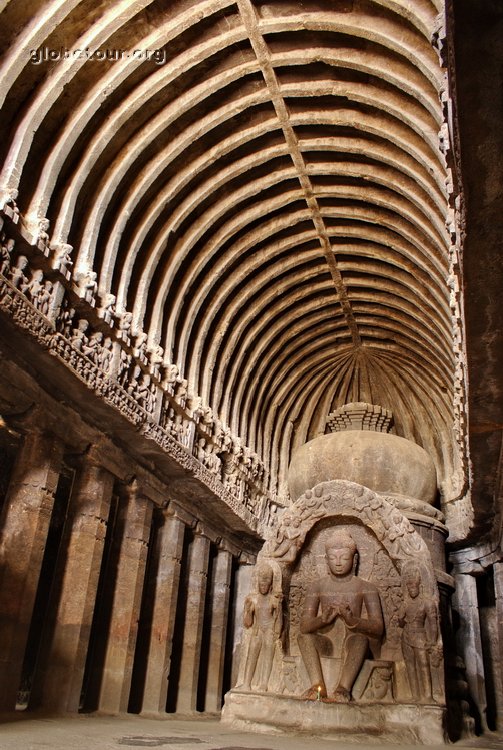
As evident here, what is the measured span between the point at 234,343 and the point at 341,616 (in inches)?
274

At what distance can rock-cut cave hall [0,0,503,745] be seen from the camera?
7750 millimetres

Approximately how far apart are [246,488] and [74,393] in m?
6.19

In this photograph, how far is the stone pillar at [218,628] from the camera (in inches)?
493

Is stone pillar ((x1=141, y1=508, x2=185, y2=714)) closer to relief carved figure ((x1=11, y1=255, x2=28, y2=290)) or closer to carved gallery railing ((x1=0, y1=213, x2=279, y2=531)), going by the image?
carved gallery railing ((x1=0, y1=213, x2=279, y2=531))

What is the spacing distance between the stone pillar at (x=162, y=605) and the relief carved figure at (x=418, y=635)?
4426 mm

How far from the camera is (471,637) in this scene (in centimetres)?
1303

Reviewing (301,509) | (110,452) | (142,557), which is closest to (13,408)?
(110,452)

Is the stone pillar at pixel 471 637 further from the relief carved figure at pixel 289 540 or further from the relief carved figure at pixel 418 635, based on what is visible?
the relief carved figure at pixel 289 540

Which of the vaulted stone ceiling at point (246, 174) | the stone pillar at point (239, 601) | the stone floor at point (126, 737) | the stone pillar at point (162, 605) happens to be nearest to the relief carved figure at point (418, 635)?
the stone floor at point (126, 737)

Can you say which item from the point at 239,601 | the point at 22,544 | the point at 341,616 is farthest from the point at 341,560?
the point at 239,601

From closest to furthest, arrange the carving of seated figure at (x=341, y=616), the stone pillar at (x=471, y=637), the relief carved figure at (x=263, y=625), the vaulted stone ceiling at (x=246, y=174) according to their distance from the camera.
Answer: the carving of seated figure at (x=341, y=616) → the relief carved figure at (x=263, y=625) → the vaulted stone ceiling at (x=246, y=174) → the stone pillar at (x=471, y=637)

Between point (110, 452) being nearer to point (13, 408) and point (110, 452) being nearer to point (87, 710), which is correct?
point (13, 408)

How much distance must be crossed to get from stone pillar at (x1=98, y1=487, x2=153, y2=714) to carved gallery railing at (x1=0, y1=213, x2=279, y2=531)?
46.1 inches

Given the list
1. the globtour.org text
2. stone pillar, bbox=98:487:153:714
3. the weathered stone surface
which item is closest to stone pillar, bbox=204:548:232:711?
the weathered stone surface
